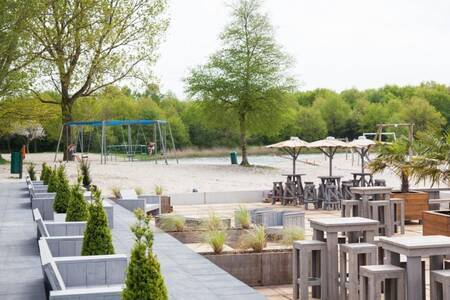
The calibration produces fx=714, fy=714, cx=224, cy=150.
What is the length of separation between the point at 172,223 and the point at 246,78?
2587 centimetres

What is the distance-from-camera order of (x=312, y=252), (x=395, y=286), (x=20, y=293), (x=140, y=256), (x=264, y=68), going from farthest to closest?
(x=264, y=68) → (x=312, y=252) → (x=20, y=293) → (x=395, y=286) → (x=140, y=256)

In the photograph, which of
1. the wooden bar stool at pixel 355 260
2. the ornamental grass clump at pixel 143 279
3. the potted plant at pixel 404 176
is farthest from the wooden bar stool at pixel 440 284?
the potted plant at pixel 404 176

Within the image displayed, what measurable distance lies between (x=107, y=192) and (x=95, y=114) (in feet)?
135

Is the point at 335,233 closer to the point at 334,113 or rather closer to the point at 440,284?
the point at 440,284

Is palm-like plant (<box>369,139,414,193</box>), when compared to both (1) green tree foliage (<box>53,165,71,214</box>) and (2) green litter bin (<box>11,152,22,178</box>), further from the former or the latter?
(2) green litter bin (<box>11,152,22,178</box>)

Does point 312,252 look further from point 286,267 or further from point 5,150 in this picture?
point 5,150

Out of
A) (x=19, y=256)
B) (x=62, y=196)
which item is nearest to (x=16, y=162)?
(x=62, y=196)

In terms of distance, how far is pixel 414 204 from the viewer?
13.6 m

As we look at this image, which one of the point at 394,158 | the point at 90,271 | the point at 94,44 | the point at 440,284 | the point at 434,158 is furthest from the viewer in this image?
the point at 94,44

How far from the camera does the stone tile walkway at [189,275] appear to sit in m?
6.03

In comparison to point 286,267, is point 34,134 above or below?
above

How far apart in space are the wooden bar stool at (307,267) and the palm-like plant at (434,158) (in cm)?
407

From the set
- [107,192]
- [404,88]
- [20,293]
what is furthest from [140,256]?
[404,88]

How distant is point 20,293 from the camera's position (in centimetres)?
627
